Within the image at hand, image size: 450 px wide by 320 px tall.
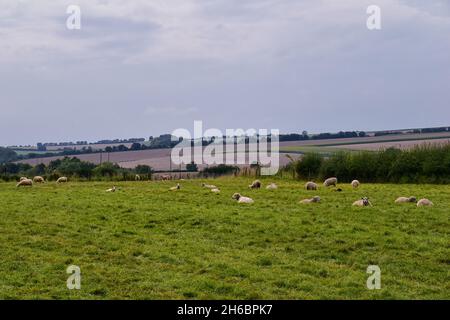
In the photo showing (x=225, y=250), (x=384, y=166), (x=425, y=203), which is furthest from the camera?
(x=384, y=166)

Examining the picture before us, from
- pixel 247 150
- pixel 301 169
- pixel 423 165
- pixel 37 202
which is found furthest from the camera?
pixel 247 150

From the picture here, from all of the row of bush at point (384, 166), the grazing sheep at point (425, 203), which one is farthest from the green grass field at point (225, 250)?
the row of bush at point (384, 166)

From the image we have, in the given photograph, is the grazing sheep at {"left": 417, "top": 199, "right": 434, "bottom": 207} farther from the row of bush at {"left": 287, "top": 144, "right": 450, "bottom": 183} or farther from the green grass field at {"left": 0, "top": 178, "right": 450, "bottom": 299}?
the row of bush at {"left": 287, "top": 144, "right": 450, "bottom": 183}

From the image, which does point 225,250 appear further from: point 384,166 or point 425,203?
point 384,166

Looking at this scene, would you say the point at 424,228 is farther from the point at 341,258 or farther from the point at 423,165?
the point at 423,165

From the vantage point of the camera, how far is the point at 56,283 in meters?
8.83

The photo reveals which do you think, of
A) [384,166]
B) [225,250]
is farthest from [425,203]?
[384,166]

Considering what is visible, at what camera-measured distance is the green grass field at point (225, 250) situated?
854 centimetres

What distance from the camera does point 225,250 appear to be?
37.3ft

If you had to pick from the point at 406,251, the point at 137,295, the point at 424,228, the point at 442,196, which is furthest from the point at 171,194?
the point at 137,295

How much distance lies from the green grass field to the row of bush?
1294 centimetres

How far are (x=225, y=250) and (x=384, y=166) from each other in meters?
22.8

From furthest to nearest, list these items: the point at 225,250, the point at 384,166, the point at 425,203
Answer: the point at 384,166 → the point at 425,203 → the point at 225,250
